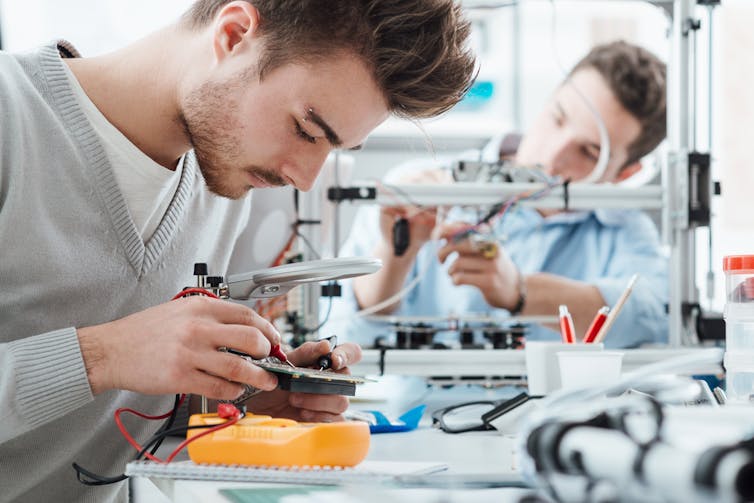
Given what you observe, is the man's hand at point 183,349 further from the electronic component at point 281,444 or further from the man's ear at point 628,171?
the man's ear at point 628,171

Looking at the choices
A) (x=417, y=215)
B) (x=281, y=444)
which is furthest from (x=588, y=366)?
(x=417, y=215)

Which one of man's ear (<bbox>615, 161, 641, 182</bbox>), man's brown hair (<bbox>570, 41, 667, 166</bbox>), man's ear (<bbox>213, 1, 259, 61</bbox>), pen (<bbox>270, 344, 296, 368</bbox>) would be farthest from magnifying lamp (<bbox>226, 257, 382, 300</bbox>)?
man's ear (<bbox>615, 161, 641, 182</bbox>)

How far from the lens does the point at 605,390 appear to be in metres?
0.45

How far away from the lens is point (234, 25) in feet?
3.29

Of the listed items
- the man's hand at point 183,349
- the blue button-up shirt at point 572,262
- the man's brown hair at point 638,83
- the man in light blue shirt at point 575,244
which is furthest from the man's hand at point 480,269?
the man's hand at point 183,349

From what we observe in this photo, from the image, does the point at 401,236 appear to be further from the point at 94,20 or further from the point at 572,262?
the point at 94,20

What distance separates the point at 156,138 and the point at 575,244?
1554mm

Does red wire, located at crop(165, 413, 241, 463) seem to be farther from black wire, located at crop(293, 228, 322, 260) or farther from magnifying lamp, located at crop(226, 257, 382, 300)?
black wire, located at crop(293, 228, 322, 260)

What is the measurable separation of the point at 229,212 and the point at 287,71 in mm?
405

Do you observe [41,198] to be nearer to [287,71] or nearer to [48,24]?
[287,71]

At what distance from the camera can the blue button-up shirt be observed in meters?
1.92

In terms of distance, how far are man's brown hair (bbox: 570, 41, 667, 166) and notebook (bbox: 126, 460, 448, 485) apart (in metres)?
1.86

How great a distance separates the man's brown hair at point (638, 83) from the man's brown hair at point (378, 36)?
51.5 inches

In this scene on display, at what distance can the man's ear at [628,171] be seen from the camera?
239 centimetres
